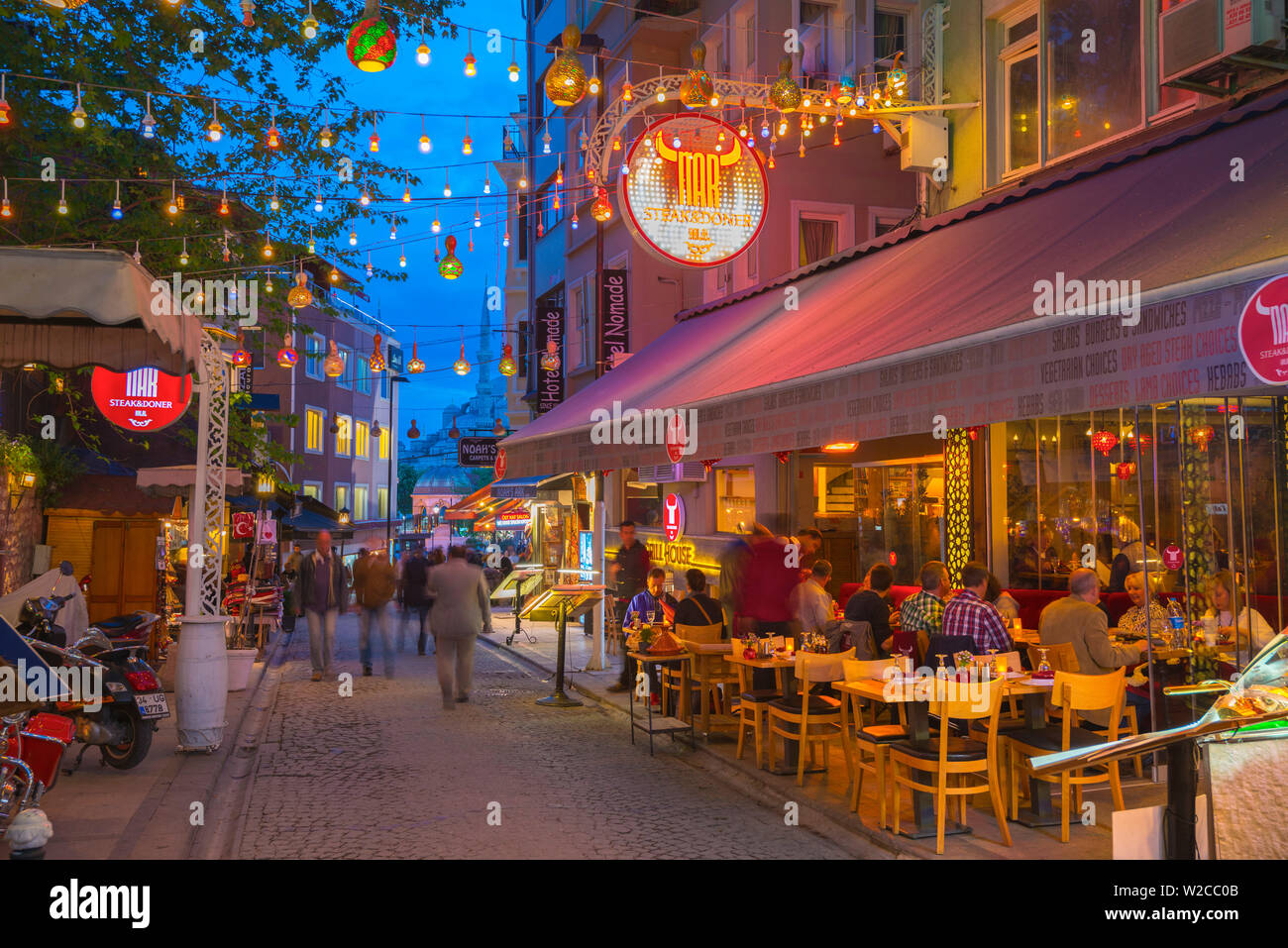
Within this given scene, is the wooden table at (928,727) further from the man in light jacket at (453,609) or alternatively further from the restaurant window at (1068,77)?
the man in light jacket at (453,609)

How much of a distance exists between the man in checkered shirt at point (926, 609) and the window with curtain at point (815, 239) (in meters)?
8.66

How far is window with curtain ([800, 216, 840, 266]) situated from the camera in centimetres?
1650

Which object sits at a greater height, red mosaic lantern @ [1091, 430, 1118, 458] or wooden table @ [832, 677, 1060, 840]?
red mosaic lantern @ [1091, 430, 1118, 458]

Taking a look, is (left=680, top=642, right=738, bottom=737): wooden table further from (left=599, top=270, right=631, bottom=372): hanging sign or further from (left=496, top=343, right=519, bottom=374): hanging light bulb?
(left=496, top=343, right=519, bottom=374): hanging light bulb

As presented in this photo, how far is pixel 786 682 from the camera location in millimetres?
9008

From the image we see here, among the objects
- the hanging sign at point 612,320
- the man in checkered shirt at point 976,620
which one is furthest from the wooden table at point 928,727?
the hanging sign at point 612,320

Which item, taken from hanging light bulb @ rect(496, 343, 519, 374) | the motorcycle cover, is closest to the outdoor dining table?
the motorcycle cover

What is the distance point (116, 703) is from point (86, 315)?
13.3ft

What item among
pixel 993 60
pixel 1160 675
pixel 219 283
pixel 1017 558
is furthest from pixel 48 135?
pixel 1160 675

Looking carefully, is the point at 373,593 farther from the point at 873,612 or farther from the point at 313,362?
the point at 313,362

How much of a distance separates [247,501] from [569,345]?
10.3 metres

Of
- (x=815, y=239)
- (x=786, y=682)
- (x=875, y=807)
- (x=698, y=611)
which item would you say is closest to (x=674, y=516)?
(x=815, y=239)

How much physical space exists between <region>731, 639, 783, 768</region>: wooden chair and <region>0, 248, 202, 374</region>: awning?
551cm
